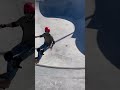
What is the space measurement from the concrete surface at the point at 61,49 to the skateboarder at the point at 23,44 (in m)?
2.79

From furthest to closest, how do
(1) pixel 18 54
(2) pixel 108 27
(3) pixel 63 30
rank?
(3) pixel 63 30 < (2) pixel 108 27 < (1) pixel 18 54

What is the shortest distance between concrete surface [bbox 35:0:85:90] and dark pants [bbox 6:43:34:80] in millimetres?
2854

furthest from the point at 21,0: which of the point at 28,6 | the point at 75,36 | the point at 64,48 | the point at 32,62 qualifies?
the point at 75,36

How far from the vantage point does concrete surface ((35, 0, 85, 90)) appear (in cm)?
766

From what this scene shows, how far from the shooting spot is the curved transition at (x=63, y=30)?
947cm

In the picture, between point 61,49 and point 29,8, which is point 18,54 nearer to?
point 29,8

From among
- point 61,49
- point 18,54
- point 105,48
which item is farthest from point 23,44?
point 61,49

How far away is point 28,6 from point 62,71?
461 cm

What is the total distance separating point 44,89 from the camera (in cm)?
688

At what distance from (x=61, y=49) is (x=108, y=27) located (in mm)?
5817

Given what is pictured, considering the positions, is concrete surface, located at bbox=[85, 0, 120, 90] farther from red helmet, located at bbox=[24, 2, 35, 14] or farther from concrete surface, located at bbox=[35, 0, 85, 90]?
concrete surface, located at bbox=[35, 0, 85, 90]

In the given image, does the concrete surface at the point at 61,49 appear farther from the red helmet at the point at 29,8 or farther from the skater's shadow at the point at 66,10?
the red helmet at the point at 29,8

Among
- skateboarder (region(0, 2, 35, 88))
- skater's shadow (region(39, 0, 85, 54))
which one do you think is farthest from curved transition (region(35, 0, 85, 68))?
skateboarder (region(0, 2, 35, 88))

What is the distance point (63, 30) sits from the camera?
1105 centimetres
